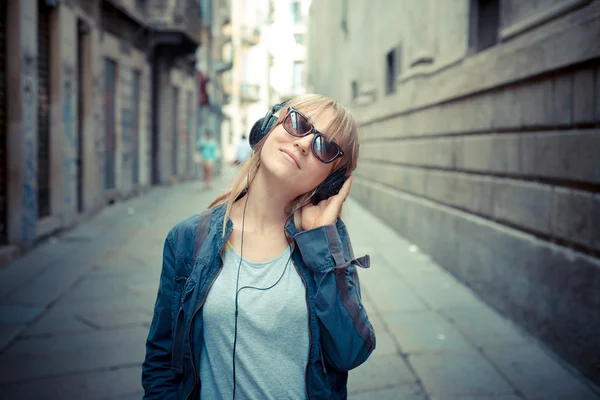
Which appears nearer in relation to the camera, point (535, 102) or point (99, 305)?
point (535, 102)

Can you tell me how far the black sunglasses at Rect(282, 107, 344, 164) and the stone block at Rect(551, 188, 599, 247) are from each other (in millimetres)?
2848

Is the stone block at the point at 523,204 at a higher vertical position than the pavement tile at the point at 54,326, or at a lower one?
higher

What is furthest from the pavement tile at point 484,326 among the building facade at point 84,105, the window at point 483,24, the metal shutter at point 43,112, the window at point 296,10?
the window at point 296,10

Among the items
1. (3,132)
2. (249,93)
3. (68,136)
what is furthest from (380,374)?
(249,93)

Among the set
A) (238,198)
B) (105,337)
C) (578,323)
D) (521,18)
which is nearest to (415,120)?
(521,18)

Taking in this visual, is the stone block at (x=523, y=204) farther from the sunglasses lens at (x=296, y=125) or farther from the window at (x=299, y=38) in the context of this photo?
the window at (x=299, y=38)

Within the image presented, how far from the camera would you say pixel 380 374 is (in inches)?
159

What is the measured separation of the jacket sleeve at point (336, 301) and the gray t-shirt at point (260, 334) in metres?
0.07

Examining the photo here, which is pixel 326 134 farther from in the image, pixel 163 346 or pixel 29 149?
pixel 29 149

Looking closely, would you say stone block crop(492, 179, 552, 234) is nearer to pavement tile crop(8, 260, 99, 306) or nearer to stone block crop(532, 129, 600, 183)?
stone block crop(532, 129, 600, 183)

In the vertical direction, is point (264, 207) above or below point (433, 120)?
below

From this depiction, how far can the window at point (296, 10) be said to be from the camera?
54588 mm

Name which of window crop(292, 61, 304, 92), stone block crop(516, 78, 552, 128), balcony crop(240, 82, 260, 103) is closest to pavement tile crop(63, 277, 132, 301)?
stone block crop(516, 78, 552, 128)

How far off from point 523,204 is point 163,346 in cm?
397
